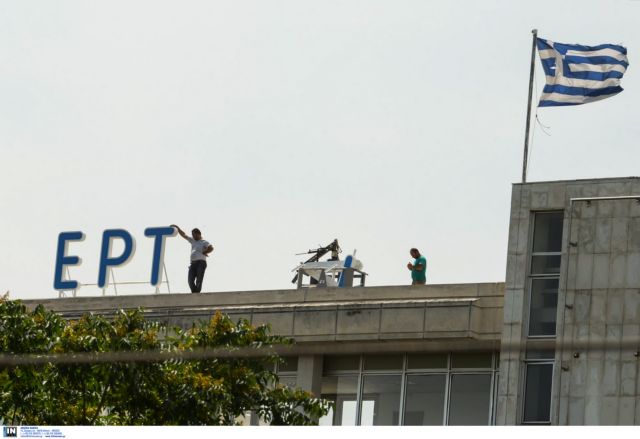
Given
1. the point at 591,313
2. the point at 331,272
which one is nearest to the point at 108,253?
the point at 331,272

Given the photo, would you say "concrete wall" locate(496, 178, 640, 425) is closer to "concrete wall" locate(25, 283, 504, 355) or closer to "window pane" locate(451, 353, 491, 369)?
"concrete wall" locate(25, 283, 504, 355)

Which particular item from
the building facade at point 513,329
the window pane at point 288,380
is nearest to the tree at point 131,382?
the building facade at point 513,329

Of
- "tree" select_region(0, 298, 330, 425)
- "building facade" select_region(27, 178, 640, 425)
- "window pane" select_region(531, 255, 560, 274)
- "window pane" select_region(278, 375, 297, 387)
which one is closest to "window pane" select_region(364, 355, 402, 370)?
"building facade" select_region(27, 178, 640, 425)

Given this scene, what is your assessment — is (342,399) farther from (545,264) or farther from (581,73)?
(581,73)

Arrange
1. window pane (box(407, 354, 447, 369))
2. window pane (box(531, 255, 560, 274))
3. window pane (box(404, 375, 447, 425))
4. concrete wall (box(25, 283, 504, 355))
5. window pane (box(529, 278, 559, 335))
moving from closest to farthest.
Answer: window pane (box(529, 278, 559, 335)), window pane (box(531, 255, 560, 274)), concrete wall (box(25, 283, 504, 355)), window pane (box(404, 375, 447, 425)), window pane (box(407, 354, 447, 369))

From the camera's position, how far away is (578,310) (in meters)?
37.7

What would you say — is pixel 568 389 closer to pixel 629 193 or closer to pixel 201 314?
pixel 629 193

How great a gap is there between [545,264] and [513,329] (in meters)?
1.63

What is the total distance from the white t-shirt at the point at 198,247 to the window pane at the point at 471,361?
6.51 metres

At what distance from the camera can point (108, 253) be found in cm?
5141

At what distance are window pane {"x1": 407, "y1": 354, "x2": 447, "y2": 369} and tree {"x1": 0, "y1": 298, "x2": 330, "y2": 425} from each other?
823 cm

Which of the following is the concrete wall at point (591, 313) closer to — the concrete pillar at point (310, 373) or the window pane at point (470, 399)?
the window pane at point (470, 399)

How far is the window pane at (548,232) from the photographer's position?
38.8 meters

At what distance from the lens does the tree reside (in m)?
30.9
